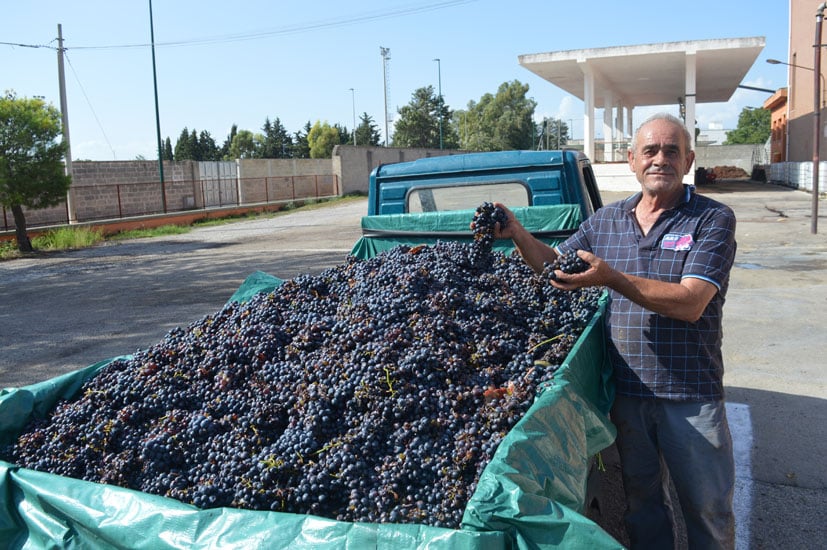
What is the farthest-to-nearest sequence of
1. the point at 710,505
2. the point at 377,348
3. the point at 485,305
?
1. the point at 485,305
2. the point at 710,505
3. the point at 377,348

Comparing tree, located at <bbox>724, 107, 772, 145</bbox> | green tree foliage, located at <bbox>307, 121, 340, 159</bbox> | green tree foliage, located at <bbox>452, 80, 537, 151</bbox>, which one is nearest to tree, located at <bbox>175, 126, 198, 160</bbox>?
green tree foliage, located at <bbox>307, 121, 340, 159</bbox>

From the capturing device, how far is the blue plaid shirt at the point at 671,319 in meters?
2.46

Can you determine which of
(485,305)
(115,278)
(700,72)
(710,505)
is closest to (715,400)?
(710,505)

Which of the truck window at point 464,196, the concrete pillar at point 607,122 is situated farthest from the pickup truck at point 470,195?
the concrete pillar at point 607,122

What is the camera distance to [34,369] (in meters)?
6.29

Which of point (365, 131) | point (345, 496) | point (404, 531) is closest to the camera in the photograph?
point (404, 531)

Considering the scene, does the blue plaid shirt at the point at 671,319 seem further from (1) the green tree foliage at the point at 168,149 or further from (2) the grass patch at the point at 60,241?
(1) the green tree foliage at the point at 168,149

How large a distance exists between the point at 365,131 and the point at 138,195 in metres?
43.0

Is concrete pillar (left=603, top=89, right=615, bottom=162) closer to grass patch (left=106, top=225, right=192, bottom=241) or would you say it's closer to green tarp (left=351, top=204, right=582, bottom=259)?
grass patch (left=106, top=225, right=192, bottom=241)

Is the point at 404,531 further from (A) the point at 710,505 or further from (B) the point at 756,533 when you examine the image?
(B) the point at 756,533

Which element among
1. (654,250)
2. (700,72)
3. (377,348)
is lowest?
(377,348)

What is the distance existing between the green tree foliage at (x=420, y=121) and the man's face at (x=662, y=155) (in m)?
64.2

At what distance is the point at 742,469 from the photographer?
404cm

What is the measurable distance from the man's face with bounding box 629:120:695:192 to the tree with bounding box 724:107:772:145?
88.8m
